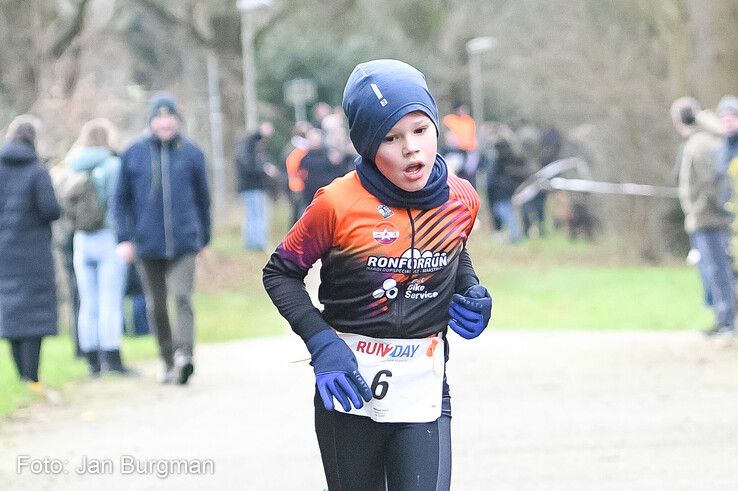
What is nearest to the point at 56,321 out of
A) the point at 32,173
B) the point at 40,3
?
the point at 32,173

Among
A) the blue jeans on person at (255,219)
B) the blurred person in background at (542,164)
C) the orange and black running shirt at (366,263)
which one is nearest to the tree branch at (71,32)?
the blue jeans on person at (255,219)

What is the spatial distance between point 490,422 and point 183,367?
9.78 feet

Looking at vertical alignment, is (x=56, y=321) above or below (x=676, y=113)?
below

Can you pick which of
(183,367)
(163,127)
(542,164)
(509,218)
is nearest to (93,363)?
(183,367)

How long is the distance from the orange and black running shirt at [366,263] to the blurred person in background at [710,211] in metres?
9.23

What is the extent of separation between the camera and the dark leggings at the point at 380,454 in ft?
16.3

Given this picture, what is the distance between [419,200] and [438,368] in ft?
1.74

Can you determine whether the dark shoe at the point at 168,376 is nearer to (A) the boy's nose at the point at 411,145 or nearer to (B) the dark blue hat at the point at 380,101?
(B) the dark blue hat at the point at 380,101

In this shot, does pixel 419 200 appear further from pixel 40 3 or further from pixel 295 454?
pixel 40 3

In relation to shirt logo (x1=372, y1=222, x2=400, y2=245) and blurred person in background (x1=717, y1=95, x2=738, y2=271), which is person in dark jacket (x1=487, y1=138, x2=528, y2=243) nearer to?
blurred person in background (x1=717, y1=95, x2=738, y2=271)

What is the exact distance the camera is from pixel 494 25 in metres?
43.3

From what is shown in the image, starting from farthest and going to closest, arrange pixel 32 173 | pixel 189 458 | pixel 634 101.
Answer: pixel 634 101, pixel 32 173, pixel 189 458

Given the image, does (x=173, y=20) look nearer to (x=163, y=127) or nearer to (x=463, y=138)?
(x=463, y=138)

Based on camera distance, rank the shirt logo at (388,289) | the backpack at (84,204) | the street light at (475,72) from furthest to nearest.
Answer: the street light at (475,72) → the backpack at (84,204) → the shirt logo at (388,289)
